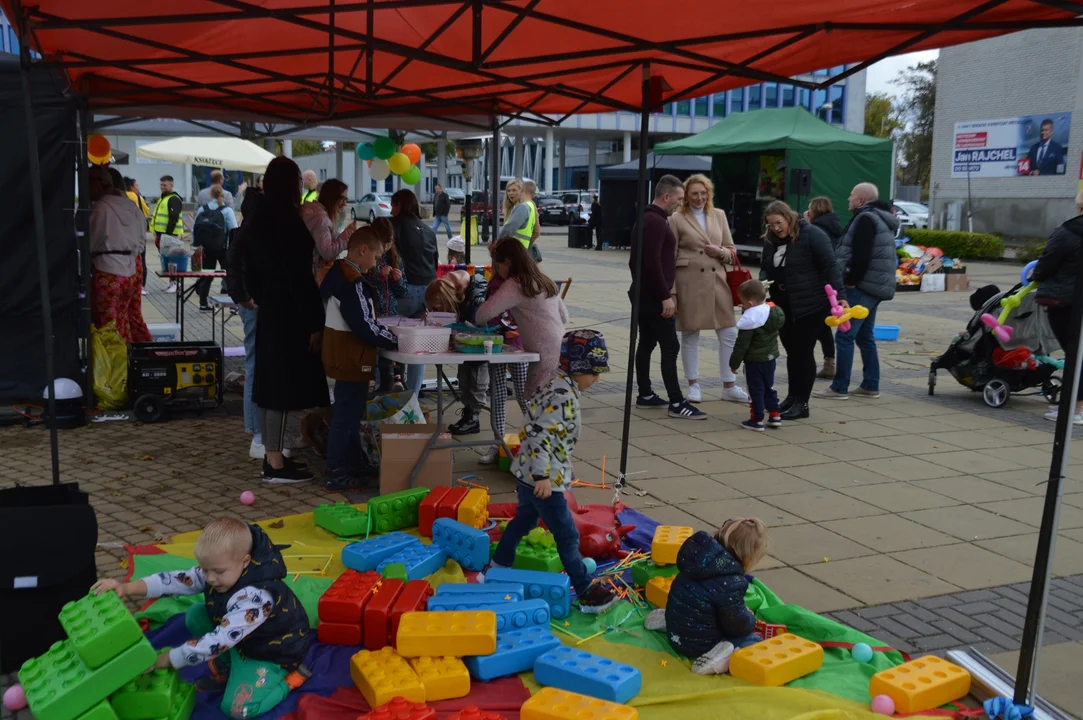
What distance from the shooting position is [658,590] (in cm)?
438

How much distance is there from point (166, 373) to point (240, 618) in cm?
519

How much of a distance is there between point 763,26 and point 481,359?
2.49 m

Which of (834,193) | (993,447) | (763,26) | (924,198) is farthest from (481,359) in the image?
(924,198)

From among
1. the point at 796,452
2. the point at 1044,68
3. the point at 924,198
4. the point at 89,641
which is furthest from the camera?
the point at 924,198

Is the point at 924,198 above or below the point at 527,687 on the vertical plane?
above

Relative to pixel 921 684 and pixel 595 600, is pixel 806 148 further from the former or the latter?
pixel 921 684

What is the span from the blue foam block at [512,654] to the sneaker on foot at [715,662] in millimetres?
573

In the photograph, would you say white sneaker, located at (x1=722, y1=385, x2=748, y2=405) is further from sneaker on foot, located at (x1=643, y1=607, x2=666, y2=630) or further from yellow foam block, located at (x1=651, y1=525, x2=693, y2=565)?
sneaker on foot, located at (x1=643, y1=607, x2=666, y2=630)

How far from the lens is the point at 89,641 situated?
10.1 feet

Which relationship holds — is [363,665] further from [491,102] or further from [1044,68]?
[1044,68]

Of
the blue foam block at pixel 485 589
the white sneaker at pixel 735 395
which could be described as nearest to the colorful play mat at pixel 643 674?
the blue foam block at pixel 485 589

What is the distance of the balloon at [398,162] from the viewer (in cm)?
1052

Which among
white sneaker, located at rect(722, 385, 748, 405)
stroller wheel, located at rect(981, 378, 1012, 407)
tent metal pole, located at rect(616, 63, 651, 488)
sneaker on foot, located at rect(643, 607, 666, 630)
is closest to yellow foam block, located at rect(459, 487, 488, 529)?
tent metal pole, located at rect(616, 63, 651, 488)

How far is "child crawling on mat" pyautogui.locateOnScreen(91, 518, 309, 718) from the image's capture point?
132 inches
